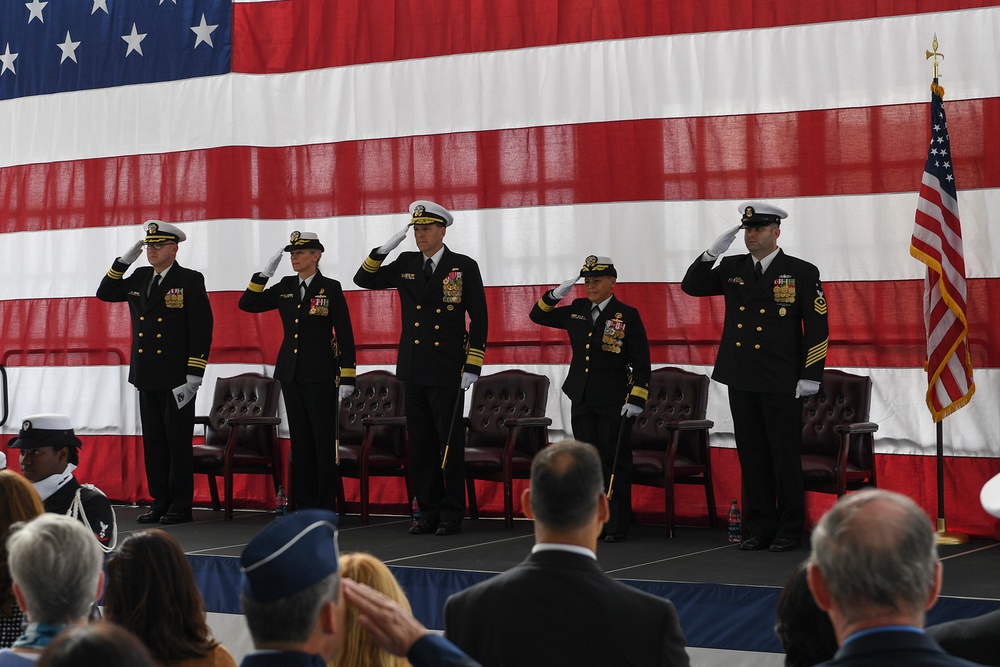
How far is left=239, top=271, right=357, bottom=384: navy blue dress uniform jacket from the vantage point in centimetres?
635

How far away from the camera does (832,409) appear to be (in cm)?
580

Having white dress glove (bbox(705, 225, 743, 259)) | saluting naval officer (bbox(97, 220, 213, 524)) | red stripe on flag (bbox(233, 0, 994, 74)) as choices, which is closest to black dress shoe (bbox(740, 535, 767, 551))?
white dress glove (bbox(705, 225, 743, 259))

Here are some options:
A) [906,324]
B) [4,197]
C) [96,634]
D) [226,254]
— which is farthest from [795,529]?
[4,197]

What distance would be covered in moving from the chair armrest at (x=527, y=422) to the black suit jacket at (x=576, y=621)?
4.10 m

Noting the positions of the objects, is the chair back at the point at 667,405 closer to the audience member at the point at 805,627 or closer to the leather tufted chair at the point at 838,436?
the leather tufted chair at the point at 838,436

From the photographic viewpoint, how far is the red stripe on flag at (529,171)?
19.6 ft

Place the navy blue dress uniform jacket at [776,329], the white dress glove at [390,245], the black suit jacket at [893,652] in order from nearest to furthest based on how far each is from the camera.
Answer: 1. the black suit jacket at [893,652]
2. the navy blue dress uniform jacket at [776,329]
3. the white dress glove at [390,245]

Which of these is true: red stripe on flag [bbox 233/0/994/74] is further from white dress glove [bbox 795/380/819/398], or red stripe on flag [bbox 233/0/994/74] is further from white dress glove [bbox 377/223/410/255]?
white dress glove [bbox 795/380/819/398]

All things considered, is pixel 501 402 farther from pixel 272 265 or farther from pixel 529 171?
pixel 272 265

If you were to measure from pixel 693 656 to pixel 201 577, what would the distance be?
2.05 m

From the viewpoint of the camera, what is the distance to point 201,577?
5152 mm

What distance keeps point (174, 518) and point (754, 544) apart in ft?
9.94

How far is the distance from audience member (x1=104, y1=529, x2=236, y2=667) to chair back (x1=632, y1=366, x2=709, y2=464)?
4036mm

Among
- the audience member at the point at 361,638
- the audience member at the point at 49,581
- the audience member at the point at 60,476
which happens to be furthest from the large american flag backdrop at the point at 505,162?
the audience member at the point at 49,581
